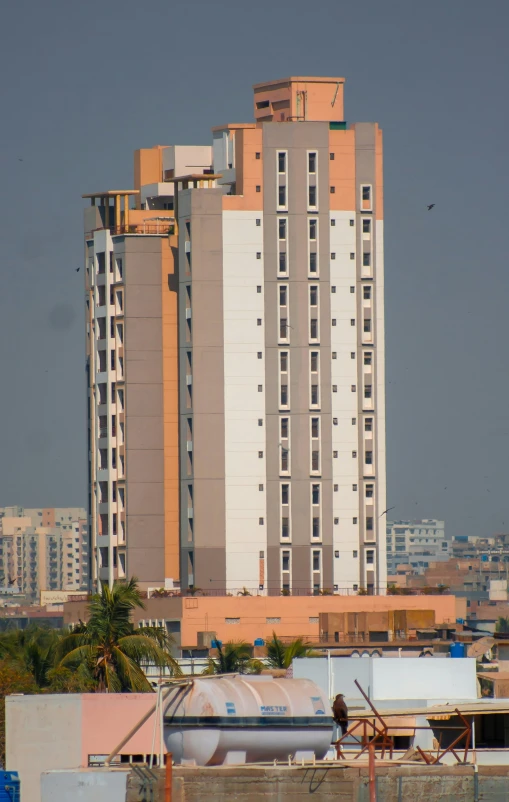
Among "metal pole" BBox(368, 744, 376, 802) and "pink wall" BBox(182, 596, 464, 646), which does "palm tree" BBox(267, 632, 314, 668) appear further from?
"metal pole" BBox(368, 744, 376, 802)

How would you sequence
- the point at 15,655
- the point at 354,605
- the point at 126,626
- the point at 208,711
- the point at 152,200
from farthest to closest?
A: the point at 152,200 < the point at 354,605 < the point at 15,655 < the point at 126,626 < the point at 208,711

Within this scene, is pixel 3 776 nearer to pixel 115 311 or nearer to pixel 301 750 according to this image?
pixel 301 750

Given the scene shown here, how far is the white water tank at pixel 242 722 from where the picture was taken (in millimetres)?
30422

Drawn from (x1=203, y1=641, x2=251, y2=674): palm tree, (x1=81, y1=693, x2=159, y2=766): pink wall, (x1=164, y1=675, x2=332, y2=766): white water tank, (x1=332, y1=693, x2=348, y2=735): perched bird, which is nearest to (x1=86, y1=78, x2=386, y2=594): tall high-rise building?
(x1=203, y1=641, x2=251, y2=674): palm tree

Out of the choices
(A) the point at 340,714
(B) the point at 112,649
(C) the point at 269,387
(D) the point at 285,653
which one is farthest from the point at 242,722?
(C) the point at 269,387

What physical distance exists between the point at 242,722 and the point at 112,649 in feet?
96.6

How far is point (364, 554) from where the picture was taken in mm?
121438

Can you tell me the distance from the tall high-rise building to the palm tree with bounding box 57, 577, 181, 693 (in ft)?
184

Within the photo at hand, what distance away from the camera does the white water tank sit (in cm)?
3042

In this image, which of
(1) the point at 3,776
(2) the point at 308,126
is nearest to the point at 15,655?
(1) the point at 3,776

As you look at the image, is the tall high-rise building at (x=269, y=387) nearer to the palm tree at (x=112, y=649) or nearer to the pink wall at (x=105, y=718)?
the palm tree at (x=112, y=649)

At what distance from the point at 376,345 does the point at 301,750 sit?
3685 inches

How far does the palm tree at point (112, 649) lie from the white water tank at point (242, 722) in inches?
1001

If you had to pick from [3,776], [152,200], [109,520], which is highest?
[152,200]
